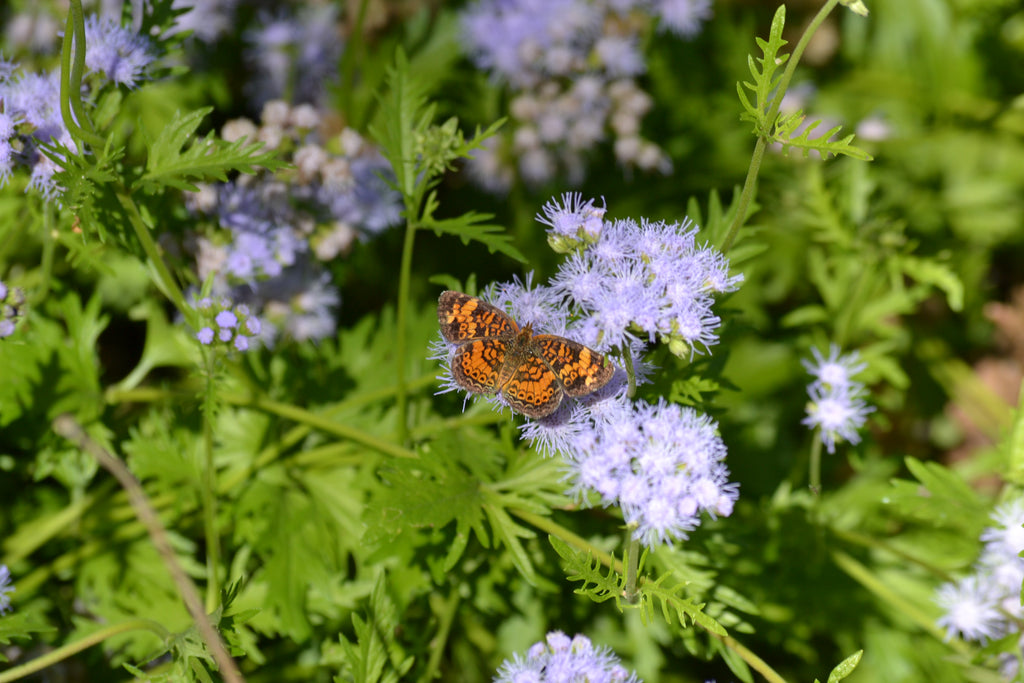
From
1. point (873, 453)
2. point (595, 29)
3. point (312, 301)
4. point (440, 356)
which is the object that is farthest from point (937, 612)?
point (595, 29)

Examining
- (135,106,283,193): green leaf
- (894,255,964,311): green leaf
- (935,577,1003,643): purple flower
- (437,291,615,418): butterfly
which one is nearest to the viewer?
(437,291,615,418): butterfly

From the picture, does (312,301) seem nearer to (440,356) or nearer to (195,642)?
(440,356)

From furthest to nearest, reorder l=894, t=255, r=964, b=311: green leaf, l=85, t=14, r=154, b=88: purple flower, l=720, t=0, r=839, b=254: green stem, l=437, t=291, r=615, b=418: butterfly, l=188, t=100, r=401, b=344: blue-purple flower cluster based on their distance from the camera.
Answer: l=894, t=255, r=964, b=311: green leaf, l=188, t=100, r=401, b=344: blue-purple flower cluster, l=85, t=14, r=154, b=88: purple flower, l=437, t=291, r=615, b=418: butterfly, l=720, t=0, r=839, b=254: green stem

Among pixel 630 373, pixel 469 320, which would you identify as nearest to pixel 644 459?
pixel 630 373

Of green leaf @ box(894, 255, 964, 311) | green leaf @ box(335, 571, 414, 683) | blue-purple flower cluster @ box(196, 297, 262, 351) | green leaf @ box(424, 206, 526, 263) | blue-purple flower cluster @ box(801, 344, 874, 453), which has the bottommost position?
green leaf @ box(335, 571, 414, 683)

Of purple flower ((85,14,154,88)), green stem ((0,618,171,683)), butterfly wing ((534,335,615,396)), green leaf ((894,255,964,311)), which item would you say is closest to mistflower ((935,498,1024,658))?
green leaf ((894,255,964,311))

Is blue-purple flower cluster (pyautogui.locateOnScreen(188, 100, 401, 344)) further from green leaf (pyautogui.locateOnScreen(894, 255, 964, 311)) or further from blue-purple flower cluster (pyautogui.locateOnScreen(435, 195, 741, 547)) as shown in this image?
→ green leaf (pyautogui.locateOnScreen(894, 255, 964, 311))

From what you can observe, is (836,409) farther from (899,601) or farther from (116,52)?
(116,52)
